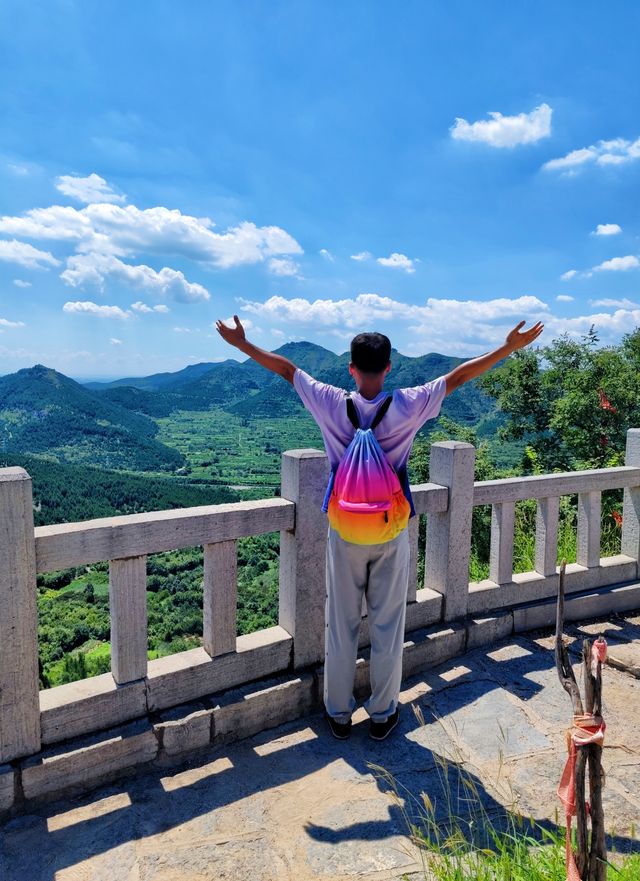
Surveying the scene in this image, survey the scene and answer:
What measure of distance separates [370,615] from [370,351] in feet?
4.51

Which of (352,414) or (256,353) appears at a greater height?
(256,353)

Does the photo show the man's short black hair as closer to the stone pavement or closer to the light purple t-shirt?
the light purple t-shirt

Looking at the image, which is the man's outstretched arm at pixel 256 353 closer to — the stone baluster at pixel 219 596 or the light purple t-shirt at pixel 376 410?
the light purple t-shirt at pixel 376 410

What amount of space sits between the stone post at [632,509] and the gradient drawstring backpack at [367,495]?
10.6 ft

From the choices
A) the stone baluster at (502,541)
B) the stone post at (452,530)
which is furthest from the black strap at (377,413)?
the stone baluster at (502,541)

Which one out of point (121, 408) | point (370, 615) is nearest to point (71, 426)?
point (121, 408)

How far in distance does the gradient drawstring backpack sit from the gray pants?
16 cm

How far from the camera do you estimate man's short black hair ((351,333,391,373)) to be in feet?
9.55

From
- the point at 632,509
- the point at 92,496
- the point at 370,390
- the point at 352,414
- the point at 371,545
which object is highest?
the point at 370,390

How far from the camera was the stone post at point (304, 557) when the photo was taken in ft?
11.3

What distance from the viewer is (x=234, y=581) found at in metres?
3.33

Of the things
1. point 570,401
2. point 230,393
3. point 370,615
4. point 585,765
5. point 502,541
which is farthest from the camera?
point 230,393

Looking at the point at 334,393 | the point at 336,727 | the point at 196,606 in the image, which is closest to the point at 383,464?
the point at 334,393

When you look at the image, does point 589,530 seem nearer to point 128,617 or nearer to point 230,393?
point 128,617
